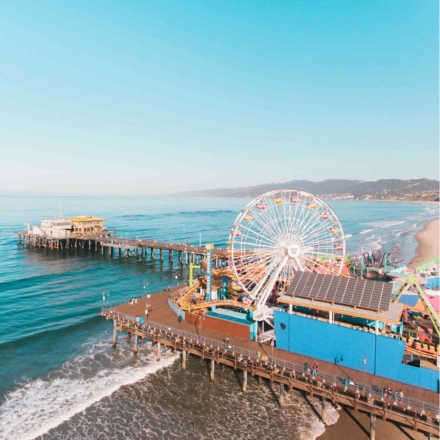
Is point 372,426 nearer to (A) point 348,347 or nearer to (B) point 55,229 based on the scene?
(A) point 348,347

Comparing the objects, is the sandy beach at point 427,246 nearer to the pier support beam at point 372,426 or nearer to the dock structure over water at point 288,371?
the dock structure over water at point 288,371

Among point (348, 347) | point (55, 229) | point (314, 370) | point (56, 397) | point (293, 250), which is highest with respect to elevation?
point (293, 250)

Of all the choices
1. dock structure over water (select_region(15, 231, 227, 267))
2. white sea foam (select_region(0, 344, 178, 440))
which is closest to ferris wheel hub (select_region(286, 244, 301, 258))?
white sea foam (select_region(0, 344, 178, 440))

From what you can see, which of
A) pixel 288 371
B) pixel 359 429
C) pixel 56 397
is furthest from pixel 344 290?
pixel 56 397

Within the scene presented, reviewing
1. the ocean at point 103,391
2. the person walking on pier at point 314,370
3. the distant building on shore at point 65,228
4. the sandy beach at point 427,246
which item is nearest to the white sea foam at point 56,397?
the ocean at point 103,391

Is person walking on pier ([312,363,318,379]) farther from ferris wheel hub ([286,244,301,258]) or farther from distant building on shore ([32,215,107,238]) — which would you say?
distant building on shore ([32,215,107,238])

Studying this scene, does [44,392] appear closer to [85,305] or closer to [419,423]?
[85,305]
